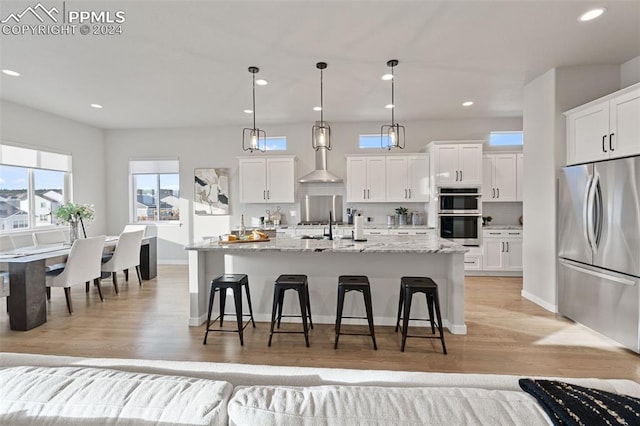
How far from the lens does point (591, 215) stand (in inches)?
120

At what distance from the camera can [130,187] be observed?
22.4ft

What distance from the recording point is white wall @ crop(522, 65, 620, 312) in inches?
144

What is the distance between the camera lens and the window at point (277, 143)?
21.2ft

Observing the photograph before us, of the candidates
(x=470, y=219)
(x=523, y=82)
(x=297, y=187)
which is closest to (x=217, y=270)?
(x=297, y=187)

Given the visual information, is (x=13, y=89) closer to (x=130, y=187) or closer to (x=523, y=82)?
(x=130, y=187)

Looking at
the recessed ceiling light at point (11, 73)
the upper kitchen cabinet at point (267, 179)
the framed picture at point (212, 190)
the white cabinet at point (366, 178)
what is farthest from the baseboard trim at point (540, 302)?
the recessed ceiling light at point (11, 73)

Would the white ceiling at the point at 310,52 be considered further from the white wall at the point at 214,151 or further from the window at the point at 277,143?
the window at the point at 277,143

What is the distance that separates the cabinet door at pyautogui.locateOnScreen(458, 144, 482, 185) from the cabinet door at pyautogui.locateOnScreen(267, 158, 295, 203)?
10.5ft

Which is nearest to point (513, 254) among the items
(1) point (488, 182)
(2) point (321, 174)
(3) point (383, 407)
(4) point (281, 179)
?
(1) point (488, 182)

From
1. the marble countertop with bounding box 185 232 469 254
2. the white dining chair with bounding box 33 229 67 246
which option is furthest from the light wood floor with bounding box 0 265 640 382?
the white dining chair with bounding box 33 229 67 246

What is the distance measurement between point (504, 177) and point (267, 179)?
4580mm

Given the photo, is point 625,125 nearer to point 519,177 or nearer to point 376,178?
point 519,177

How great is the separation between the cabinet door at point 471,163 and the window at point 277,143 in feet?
11.4

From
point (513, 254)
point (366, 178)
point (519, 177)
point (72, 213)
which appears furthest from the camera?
point (366, 178)
